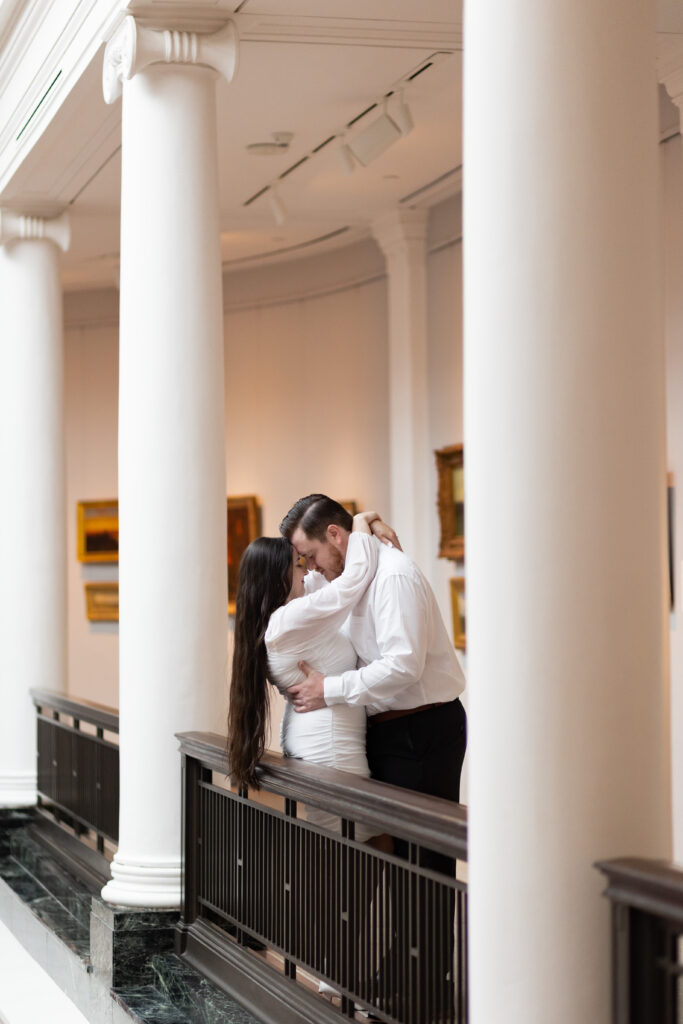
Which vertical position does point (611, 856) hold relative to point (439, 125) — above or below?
below

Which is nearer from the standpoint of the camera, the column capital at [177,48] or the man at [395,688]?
the man at [395,688]

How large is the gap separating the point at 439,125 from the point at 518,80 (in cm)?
573

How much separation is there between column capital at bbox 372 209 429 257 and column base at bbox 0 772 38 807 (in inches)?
202

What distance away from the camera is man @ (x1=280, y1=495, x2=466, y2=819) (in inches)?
195

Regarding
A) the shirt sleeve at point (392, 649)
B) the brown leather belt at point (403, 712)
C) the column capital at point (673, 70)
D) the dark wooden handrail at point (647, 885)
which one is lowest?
the dark wooden handrail at point (647, 885)

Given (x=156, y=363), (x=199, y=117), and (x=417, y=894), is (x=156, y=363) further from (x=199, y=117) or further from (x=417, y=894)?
(x=417, y=894)

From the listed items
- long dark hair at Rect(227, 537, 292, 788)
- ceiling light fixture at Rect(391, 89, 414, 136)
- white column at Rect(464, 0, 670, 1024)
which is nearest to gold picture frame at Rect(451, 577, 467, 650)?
ceiling light fixture at Rect(391, 89, 414, 136)

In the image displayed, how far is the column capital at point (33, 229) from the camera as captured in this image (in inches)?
388

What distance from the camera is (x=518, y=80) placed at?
327cm

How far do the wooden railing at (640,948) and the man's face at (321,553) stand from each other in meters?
2.42

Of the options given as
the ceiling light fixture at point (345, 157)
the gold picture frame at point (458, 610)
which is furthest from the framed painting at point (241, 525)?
the ceiling light fixture at point (345, 157)

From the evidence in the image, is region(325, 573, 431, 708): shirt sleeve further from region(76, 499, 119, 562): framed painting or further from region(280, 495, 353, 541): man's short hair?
region(76, 499, 119, 562): framed painting

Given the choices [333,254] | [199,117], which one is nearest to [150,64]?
[199,117]

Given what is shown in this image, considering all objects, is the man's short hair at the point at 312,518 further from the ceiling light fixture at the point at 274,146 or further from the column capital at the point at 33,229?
the column capital at the point at 33,229
